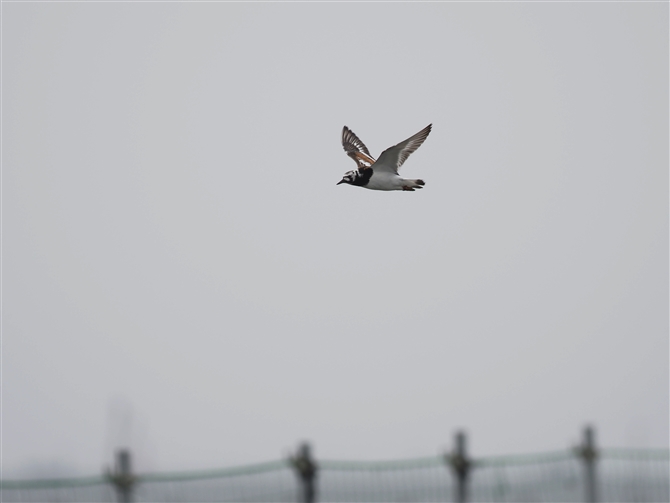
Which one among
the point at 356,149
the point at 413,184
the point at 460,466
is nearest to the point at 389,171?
the point at 413,184

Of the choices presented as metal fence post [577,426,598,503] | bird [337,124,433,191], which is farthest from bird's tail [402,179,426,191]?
metal fence post [577,426,598,503]

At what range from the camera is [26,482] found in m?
9.56

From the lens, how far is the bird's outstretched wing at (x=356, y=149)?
24609 mm

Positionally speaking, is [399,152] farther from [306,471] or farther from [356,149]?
[306,471]

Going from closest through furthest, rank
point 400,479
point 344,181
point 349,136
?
point 400,479
point 344,181
point 349,136

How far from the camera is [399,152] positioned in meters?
22.2

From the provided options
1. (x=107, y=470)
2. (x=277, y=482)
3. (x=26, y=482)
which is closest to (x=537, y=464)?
(x=277, y=482)

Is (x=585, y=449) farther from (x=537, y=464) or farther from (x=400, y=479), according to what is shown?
(x=400, y=479)

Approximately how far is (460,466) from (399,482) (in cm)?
47

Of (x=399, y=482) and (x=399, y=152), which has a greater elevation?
(x=399, y=152)

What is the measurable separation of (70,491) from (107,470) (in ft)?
1.32

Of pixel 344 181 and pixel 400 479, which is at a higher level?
pixel 344 181

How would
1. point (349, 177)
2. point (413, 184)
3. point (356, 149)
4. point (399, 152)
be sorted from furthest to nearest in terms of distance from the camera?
point (356, 149), point (349, 177), point (413, 184), point (399, 152)

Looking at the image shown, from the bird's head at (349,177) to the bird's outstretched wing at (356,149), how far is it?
281mm
